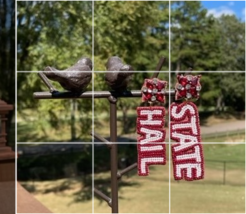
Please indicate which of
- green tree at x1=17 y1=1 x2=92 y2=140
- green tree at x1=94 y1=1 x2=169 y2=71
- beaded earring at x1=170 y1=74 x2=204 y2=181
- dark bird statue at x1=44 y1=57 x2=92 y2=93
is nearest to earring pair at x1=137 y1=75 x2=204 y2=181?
beaded earring at x1=170 y1=74 x2=204 y2=181

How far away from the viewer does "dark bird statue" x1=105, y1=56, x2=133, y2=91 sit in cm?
202

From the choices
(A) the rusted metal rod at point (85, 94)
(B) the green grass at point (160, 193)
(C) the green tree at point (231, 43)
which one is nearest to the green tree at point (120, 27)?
(B) the green grass at point (160, 193)

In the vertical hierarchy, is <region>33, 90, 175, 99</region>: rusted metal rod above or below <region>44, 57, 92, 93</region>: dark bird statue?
below

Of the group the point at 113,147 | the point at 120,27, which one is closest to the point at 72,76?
the point at 113,147

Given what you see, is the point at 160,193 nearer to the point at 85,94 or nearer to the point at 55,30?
the point at 55,30

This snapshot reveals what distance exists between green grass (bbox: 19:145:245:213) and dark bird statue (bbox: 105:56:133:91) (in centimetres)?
583

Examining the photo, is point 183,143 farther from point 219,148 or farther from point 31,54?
point 219,148

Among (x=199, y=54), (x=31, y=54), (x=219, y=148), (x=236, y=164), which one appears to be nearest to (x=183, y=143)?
(x=31, y=54)

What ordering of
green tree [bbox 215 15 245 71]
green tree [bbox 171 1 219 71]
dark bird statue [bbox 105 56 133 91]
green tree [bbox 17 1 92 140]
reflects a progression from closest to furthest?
dark bird statue [bbox 105 56 133 91]
green tree [bbox 17 1 92 140]
green tree [bbox 171 1 219 71]
green tree [bbox 215 15 245 71]

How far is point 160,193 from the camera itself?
9.22m

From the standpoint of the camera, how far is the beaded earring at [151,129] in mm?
2037

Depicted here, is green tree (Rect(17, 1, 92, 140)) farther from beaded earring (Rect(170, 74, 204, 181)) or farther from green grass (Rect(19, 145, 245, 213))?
beaded earring (Rect(170, 74, 204, 181))

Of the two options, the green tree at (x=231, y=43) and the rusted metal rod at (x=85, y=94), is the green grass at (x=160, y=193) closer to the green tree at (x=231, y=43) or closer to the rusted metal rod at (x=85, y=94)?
the rusted metal rod at (x=85, y=94)

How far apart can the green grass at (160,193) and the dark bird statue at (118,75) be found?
5.83 metres
